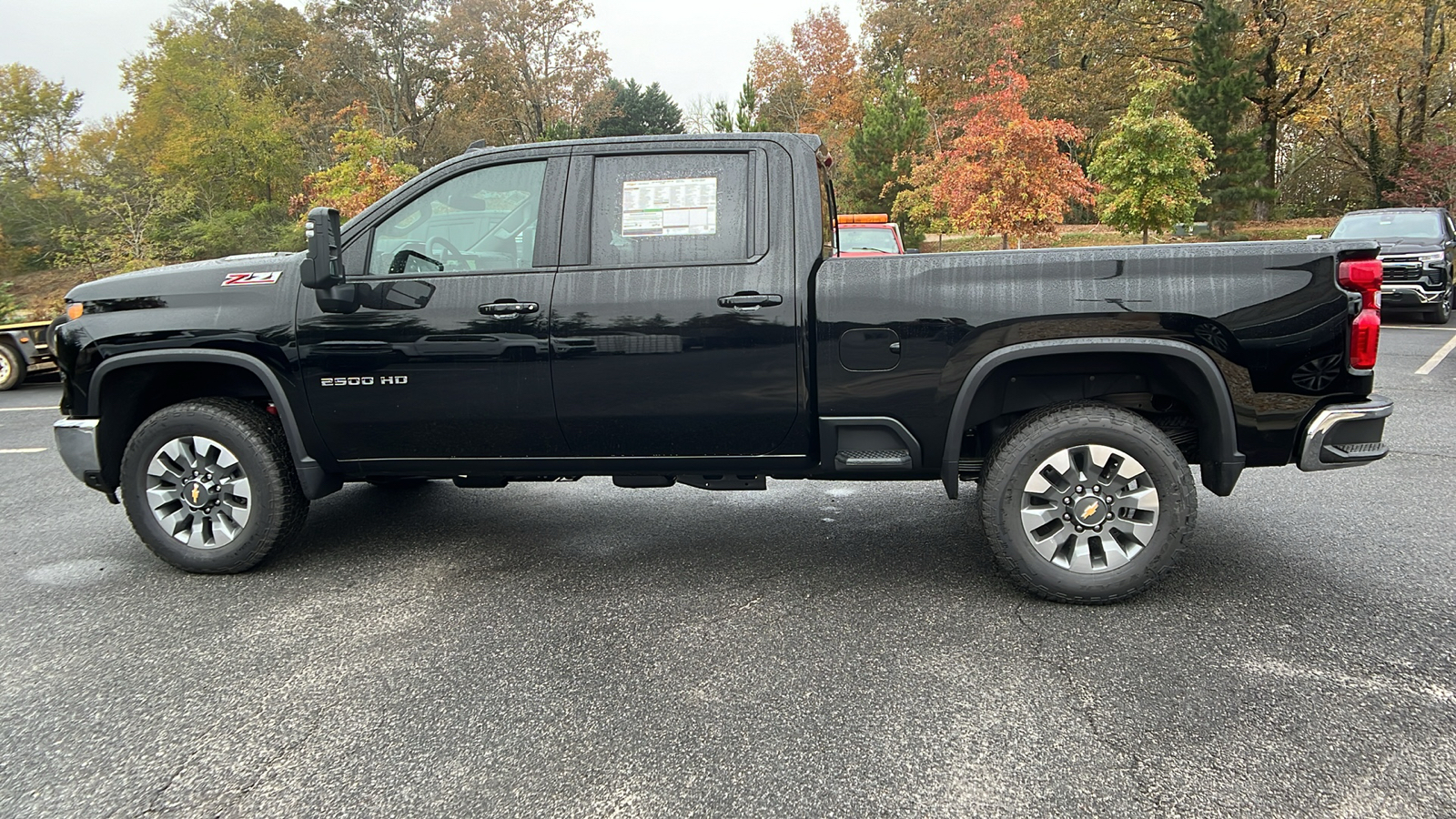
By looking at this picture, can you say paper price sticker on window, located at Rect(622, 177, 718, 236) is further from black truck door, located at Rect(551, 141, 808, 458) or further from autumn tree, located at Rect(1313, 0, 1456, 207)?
autumn tree, located at Rect(1313, 0, 1456, 207)

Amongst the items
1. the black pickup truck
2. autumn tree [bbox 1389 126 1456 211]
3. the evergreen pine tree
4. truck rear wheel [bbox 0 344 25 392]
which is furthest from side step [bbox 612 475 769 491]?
autumn tree [bbox 1389 126 1456 211]

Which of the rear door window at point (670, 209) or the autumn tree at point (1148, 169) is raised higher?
the autumn tree at point (1148, 169)

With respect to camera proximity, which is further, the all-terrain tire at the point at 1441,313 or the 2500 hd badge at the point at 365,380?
the all-terrain tire at the point at 1441,313

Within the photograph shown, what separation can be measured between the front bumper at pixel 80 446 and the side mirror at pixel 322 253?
1.39 m

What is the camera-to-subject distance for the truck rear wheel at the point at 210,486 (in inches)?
163

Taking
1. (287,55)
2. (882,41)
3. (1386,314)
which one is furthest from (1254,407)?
(287,55)

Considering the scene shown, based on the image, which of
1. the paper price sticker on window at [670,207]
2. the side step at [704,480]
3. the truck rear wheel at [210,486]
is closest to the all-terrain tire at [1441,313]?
the side step at [704,480]

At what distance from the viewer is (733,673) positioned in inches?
124

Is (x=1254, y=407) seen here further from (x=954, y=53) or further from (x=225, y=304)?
(x=954, y=53)

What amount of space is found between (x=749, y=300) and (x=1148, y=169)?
1953 cm

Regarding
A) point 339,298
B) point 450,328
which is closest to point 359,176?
point 339,298

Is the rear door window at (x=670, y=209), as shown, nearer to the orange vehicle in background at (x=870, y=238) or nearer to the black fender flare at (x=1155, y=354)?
the black fender flare at (x=1155, y=354)

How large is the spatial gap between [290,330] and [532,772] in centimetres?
242

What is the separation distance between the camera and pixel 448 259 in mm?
4000
